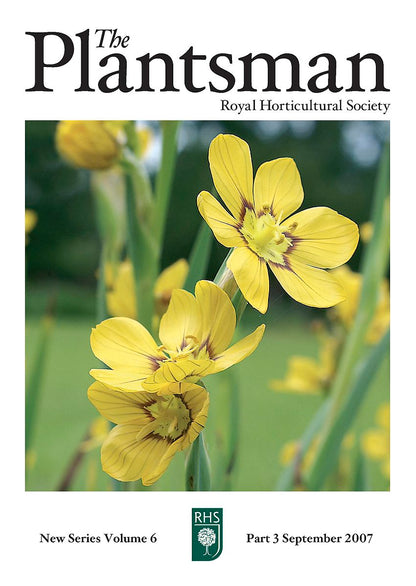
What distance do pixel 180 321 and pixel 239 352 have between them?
63 mm

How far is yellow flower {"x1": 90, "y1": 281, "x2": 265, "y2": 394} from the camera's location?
17.4 inches

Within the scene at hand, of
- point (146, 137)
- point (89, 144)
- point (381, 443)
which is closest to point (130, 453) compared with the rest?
point (89, 144)

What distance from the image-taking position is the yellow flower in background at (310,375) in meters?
0.89

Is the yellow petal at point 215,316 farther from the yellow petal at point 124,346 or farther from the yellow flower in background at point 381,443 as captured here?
the yellow flower in background at point 381,443

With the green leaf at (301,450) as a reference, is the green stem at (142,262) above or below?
above

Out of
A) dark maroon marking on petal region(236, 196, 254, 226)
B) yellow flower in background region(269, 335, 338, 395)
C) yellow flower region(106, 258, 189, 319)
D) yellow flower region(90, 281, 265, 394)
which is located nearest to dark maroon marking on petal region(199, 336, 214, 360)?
yellow flower region(90, 281, 265, 394)

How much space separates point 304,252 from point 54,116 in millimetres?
379

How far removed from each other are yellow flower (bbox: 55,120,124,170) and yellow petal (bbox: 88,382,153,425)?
30 cm

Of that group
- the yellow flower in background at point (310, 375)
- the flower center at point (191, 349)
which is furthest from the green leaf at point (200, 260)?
the yellow flower in background at point (310, 375)

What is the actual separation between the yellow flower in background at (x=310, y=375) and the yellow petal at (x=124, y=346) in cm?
44
